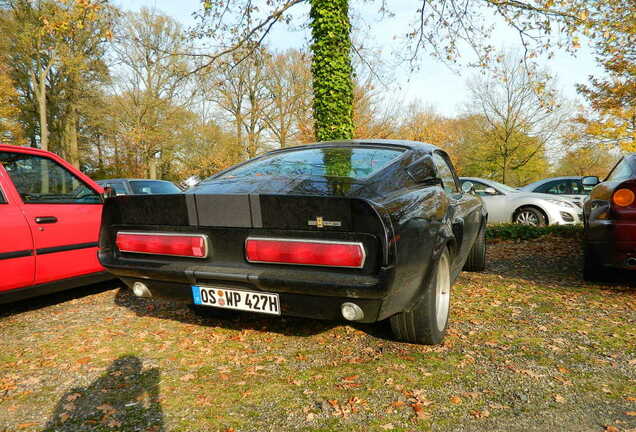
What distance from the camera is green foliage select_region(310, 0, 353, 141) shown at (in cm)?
901

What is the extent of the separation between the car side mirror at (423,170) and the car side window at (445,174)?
181 millimetres

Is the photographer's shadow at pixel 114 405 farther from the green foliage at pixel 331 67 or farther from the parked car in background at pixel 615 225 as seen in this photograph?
the green foliage at pixel 331 67

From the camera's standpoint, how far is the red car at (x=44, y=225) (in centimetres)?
366

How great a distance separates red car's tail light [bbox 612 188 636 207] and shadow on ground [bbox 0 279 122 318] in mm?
5261

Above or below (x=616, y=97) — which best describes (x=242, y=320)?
below

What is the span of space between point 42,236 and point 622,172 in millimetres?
5788

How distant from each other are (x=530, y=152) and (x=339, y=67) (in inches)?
862

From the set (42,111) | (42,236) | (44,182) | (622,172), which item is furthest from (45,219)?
(42,111)

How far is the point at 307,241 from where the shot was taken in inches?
93.7

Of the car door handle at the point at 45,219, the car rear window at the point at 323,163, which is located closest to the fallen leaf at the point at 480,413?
the car rear window at the point at 323,163

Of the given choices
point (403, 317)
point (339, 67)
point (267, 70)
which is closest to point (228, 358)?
point (403, 317)

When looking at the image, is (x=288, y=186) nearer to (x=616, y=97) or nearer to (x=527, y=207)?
(x=527, y=207)

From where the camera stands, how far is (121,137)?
25703mm

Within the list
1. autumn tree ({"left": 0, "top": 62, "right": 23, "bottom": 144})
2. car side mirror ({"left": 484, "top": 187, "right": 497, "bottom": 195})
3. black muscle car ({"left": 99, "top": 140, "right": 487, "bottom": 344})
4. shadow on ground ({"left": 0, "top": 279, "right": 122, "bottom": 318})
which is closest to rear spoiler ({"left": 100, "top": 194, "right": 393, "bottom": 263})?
black muscle car ({"left": 99, "top": 140, "right": 487, "bottom": 344})
